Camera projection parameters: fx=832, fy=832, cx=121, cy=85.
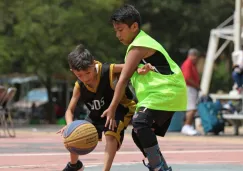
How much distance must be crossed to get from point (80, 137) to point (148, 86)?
32.2 inches

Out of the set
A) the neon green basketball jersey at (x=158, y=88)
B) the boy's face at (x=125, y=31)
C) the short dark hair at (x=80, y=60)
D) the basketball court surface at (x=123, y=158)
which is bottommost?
the basketball court surface at (x=123, y=158)

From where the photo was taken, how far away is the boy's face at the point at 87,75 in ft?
26.2

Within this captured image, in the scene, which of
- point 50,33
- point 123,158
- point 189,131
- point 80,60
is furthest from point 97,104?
point 50,33

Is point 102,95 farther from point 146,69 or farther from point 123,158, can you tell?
point 123,158

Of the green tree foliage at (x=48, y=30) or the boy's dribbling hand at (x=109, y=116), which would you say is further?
the green tree foliage at (x=48, y=30)

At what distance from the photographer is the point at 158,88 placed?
24.8ft

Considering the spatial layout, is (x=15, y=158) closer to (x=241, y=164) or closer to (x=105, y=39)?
(x=241, y=164)

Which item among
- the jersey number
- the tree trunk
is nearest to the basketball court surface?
the jersey number

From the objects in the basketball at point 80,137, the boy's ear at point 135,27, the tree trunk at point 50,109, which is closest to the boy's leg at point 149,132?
the basketball at point 80,137

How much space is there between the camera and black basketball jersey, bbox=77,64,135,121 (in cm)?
821

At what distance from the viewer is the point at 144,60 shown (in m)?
→ 7.67

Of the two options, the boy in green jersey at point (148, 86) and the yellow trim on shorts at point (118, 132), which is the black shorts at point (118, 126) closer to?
the yellow trim on shorts at point (118, 132)

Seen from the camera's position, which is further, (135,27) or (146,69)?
(135,27)

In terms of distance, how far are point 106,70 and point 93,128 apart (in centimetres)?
67
